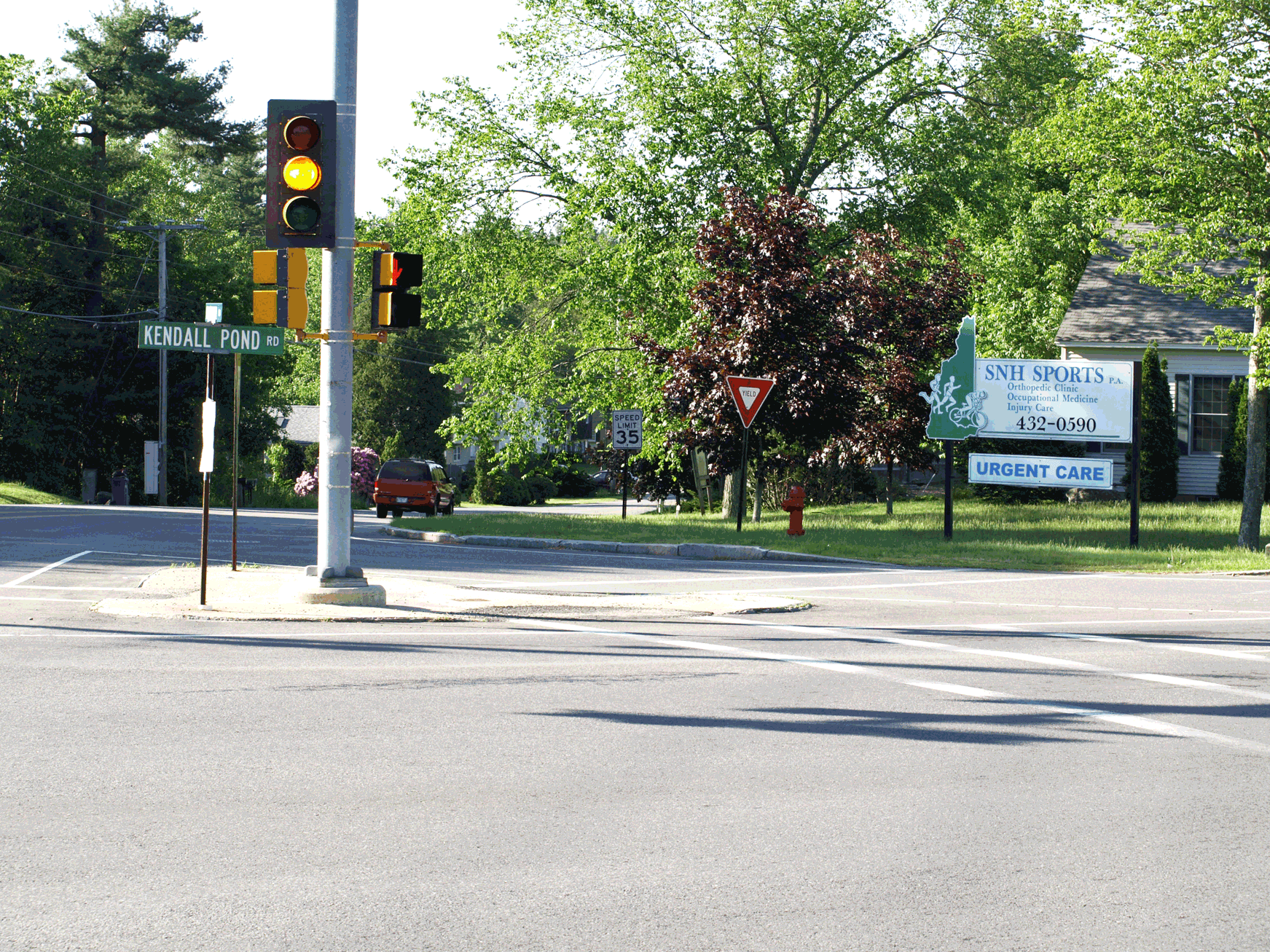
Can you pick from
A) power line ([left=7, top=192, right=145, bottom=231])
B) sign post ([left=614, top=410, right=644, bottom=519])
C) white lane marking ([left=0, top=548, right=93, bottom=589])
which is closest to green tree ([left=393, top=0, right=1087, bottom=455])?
sign post ([left=614, top=410, right=644, bottom=519])

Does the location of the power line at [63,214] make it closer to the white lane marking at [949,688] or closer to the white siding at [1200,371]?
the white siding at [1200,371]

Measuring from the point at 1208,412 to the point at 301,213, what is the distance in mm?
28661

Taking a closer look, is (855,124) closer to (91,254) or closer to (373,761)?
(373,761)

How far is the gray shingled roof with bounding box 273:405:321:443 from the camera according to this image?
77312mm

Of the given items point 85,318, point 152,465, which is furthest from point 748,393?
point 85,318

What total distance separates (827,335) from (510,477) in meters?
35.6

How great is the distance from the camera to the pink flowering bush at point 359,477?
56.4 m

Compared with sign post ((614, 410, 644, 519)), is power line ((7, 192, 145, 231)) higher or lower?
higher

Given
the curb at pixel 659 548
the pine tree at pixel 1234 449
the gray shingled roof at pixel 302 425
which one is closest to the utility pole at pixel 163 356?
the curb at pixel 659 548

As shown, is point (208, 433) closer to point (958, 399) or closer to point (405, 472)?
point (958, 399)

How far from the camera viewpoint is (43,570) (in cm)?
1772

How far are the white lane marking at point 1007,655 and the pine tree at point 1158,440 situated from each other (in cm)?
2361

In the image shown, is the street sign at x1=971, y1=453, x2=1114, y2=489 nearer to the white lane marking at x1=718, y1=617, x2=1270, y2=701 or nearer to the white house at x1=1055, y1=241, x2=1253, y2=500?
the white house at x1=1055, y1=241, x2=1253, y2=500

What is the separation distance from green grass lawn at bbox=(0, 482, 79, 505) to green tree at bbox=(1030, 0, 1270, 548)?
3215 centimetres
